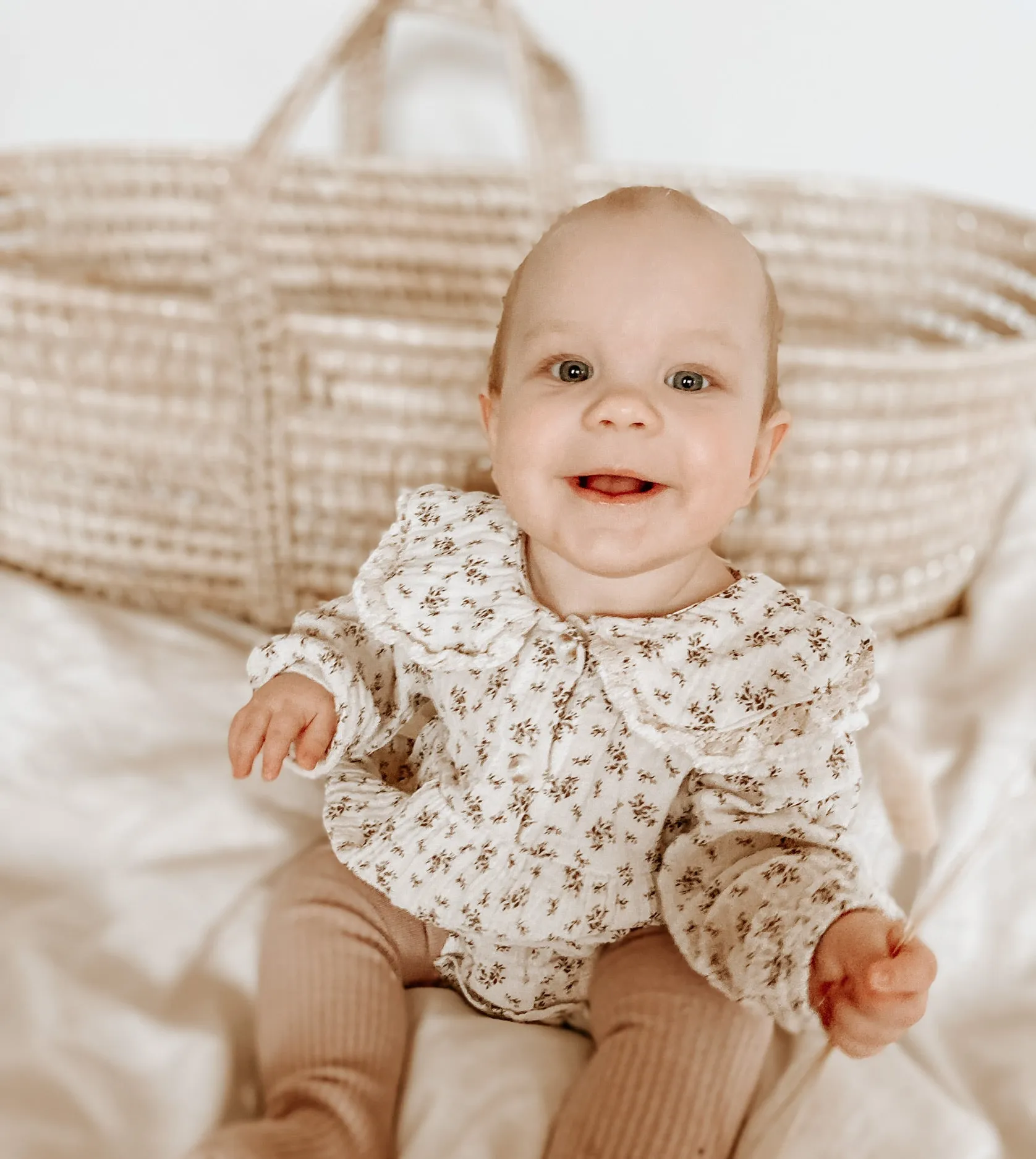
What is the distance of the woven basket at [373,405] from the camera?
827mm

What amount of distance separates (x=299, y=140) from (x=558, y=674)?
3.66 feet

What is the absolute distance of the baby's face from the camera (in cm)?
58

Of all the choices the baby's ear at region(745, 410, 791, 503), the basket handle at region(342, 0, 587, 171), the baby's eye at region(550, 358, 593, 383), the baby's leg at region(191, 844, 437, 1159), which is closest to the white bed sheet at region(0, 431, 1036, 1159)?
the baby's leg at region(191, 844, 437, 1159)

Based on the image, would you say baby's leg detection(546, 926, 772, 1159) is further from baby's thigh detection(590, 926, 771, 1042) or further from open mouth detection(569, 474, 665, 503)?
open mouth detection(569, 474, 665, 503)

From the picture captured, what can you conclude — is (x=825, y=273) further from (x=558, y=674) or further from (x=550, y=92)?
(x=558, y=674)

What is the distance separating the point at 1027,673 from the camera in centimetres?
91

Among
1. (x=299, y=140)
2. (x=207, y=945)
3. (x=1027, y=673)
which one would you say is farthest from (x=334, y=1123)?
(x=299, y=140)

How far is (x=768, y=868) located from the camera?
22.1 inches

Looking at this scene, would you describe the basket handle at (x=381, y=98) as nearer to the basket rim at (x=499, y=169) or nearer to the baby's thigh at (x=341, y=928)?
the basket rim at (x=499, y=169)

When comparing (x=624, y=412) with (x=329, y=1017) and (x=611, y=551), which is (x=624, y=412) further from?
(x=329, y=1017)

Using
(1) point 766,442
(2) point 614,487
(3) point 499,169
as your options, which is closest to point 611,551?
(2) point 614,487

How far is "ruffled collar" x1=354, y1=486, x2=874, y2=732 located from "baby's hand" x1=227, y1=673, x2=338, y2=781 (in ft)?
0.19

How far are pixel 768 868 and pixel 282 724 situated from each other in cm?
28

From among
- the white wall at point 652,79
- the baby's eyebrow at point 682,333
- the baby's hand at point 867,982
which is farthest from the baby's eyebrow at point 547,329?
the white wall at point 652,79
